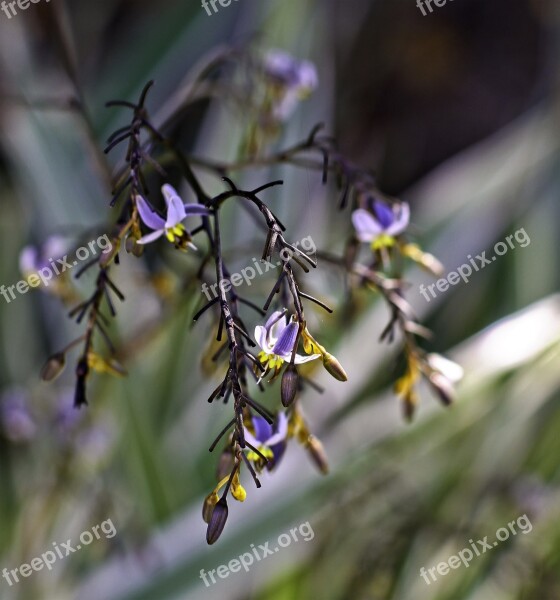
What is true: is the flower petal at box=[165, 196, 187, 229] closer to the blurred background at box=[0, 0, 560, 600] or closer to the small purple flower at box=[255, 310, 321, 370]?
the small purple flower at box=[255, 310, 321, 370]

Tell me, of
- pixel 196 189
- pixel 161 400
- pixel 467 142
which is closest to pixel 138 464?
pixel 161 400

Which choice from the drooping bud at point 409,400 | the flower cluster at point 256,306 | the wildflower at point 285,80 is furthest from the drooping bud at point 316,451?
the wildflower at point 285,80

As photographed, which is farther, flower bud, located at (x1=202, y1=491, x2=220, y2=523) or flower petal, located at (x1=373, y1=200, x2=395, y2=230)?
flower petal, located at (x1=373, y1=200, x2=395, y2=230)

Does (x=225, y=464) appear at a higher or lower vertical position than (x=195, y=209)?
lower

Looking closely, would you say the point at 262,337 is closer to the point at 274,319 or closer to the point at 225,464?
the point at 274,319

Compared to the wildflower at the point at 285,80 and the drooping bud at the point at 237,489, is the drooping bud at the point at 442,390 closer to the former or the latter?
the drooping bud at the point at 237,489

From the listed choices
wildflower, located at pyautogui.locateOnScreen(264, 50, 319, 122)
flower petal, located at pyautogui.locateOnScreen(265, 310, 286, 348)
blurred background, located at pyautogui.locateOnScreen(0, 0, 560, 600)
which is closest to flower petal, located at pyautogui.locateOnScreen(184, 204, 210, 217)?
flower petal, located at pyautogui.locateOnScreen(265, 310, 286, 348)

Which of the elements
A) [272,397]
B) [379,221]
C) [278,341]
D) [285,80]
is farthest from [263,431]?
[272,397]
